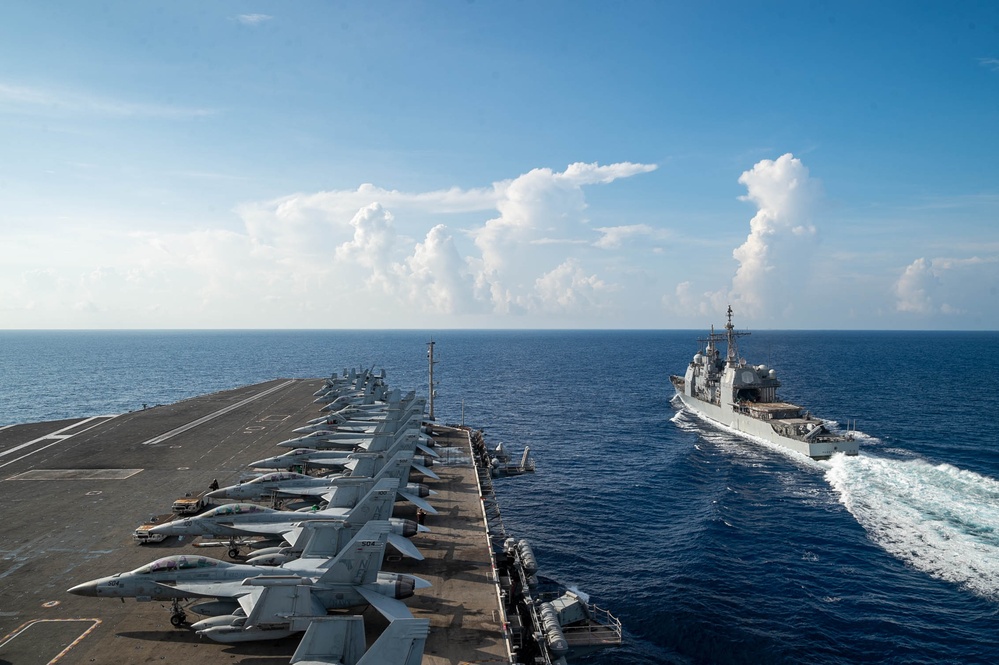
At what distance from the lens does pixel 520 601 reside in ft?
110

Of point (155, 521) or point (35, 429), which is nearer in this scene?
point (155, 521)

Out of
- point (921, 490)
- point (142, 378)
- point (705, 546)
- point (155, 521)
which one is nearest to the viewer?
point (155, 521)

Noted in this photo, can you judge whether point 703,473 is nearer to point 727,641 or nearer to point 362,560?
point 727,641

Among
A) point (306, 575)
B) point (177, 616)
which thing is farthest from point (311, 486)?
point (306, 575)

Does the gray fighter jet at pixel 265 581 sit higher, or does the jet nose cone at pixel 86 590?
→ the gray fighter jet at pixel 265 581

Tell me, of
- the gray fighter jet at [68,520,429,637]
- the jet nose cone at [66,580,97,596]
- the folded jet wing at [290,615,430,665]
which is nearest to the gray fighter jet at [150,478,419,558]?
the gray fighter jet at [68,520,429,637]

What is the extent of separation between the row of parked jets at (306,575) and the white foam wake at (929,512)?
1595 inches

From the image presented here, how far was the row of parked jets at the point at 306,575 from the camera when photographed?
829 inches

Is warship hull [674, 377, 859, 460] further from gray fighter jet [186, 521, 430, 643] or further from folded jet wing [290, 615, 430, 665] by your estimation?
folded jet wing [290, 615, 430, 665]

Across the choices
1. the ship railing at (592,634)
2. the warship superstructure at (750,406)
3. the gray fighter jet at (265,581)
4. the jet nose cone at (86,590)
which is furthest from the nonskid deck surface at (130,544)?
the warship superstructure at (750,406)

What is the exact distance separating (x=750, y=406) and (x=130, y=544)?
84.8 m

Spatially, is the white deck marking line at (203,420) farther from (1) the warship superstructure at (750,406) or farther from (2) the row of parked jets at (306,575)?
(1) the warship superstructure at (750,406)

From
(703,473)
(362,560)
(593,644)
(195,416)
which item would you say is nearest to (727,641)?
(593,644)

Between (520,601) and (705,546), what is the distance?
2260cm
